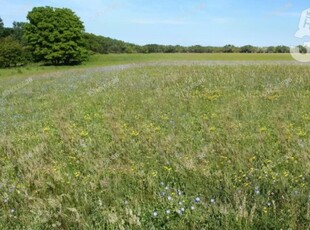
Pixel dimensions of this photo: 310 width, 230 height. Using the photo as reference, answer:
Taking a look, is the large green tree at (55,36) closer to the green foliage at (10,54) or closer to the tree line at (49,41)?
the tree line at (49,41)

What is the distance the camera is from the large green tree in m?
65.1

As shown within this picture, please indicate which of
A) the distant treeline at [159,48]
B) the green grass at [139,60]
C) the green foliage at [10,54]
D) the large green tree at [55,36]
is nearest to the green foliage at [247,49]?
the distant treeline at [159,48]

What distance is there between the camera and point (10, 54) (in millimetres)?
64500

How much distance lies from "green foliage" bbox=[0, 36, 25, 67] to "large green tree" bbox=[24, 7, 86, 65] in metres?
2.79

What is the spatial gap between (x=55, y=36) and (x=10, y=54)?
1014 centimetres

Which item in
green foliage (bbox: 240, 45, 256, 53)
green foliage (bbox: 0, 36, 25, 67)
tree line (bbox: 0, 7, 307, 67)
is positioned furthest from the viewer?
green foliage (bbox: 240, 45, 256, 53)

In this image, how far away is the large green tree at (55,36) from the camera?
6506 cm

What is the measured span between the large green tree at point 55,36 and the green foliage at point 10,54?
279 centimetres

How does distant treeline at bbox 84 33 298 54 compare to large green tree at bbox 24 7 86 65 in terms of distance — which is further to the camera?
distant treeline at bbox 84 33 298 54

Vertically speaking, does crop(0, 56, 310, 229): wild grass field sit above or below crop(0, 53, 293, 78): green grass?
above

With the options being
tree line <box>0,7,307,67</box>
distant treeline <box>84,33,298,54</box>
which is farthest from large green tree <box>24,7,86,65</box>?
distant treeline <box>84,33,298,54</box>

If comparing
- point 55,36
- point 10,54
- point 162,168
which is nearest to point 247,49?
point 55,36

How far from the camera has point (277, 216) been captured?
320 cm

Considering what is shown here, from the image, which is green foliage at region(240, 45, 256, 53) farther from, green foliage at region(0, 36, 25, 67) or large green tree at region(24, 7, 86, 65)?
green foliage at region(0, 36, 25, 67)
